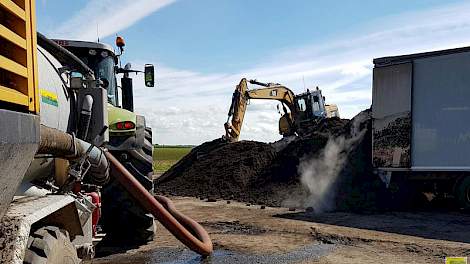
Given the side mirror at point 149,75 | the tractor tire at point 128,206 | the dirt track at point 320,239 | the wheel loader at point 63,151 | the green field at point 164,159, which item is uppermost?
the side mirror at point 149,75

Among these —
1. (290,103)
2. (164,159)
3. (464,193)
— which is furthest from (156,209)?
(164,159)

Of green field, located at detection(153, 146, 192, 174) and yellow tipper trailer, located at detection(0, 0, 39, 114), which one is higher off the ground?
yellow tipper trailer, located at detection(0, 0, 39, 114)

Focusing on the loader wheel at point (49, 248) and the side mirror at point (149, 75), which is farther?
the side mirror at point (149, 75)

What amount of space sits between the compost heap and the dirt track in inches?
65.3

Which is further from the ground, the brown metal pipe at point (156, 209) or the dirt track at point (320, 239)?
the brown metal pipe at point (156, 209)

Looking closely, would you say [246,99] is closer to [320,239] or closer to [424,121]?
[424,121]

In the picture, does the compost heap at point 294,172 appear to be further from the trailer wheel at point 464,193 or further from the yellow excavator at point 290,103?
the yellow excavator at point 290,103

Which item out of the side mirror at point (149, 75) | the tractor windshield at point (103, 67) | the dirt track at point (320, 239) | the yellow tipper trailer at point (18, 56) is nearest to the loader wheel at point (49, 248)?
the yellow tipper trailer at point (18, 56)

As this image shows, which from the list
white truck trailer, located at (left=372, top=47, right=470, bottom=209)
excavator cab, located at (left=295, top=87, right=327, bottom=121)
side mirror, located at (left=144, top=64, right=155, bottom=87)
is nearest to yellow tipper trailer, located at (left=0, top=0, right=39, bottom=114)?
side mirror, located at (left=144, top=64, right=155, bottom=87)

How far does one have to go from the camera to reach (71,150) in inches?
137

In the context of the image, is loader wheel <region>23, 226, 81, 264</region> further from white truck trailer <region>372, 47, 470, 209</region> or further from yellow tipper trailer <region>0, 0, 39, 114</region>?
white truck trailer <region>372, 47, 470, 209</region>

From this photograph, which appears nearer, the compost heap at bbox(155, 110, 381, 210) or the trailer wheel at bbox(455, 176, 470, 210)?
the trailer wheel at bbox(455, 176, 470, 210)

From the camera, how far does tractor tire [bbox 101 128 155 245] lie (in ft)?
22.0

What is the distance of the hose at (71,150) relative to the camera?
9.63 feet
